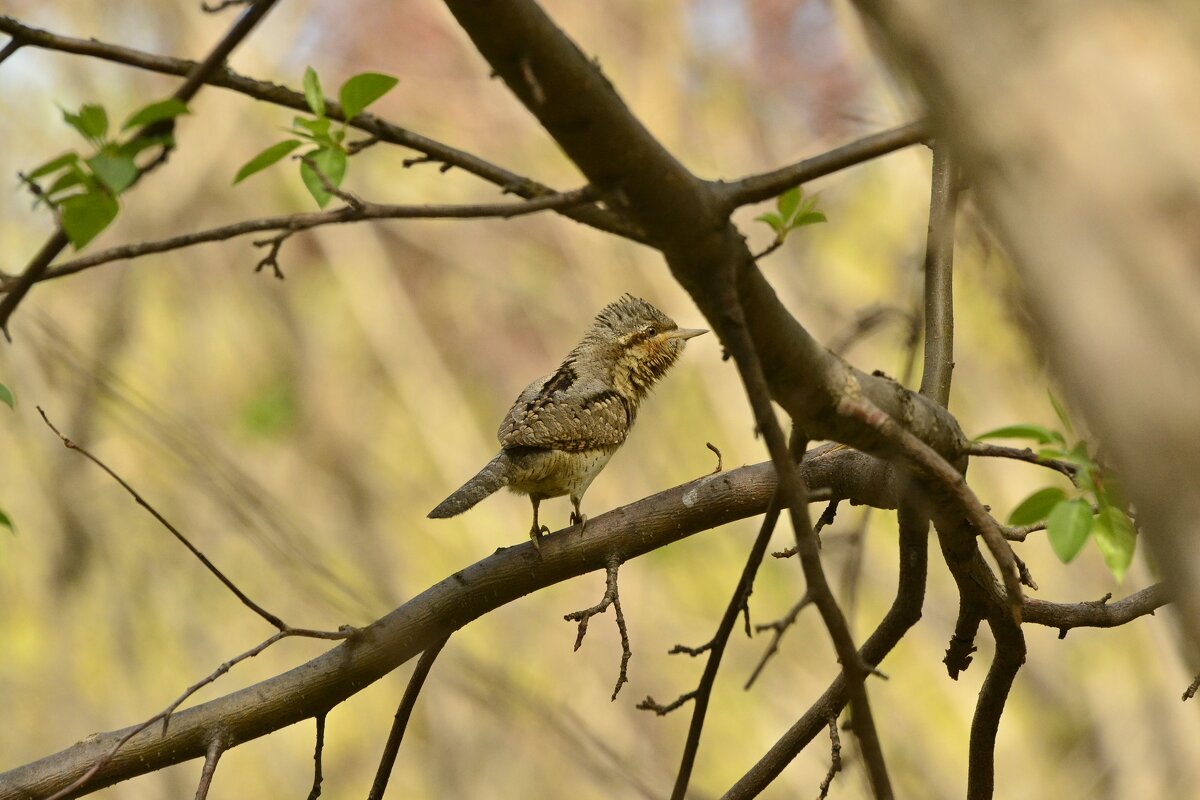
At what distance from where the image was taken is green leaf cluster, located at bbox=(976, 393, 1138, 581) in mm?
1624

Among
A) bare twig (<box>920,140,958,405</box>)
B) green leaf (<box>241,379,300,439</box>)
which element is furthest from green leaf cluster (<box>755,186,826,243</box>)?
green leaf (<box>241,379,300,439</box>)

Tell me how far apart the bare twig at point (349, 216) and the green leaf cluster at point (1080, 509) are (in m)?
0.76

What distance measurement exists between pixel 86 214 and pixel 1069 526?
1.52 metres

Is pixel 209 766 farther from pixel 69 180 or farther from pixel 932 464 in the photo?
pixel 932 464

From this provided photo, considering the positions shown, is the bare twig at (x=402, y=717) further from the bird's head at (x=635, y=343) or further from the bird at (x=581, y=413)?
the bird's head at (x=635, y=343)

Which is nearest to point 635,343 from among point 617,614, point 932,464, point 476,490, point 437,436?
point 476,490

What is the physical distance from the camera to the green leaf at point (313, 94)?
2.16 metres

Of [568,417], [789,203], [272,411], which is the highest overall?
[272,411]

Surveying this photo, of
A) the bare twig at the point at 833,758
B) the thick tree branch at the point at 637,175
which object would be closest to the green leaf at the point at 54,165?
the thick tree branch at the point at 637,175

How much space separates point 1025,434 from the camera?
5.72ft

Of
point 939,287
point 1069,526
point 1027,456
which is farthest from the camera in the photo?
point 939,287

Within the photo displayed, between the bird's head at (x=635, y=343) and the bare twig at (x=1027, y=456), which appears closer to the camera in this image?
the bare twig at (x=1027, y=456)

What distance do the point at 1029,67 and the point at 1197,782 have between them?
591 centimetres

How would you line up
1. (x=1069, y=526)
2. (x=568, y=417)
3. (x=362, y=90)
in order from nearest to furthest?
(x=1069, y=526) < (x=362, y=90) < (x=568, y=417)
